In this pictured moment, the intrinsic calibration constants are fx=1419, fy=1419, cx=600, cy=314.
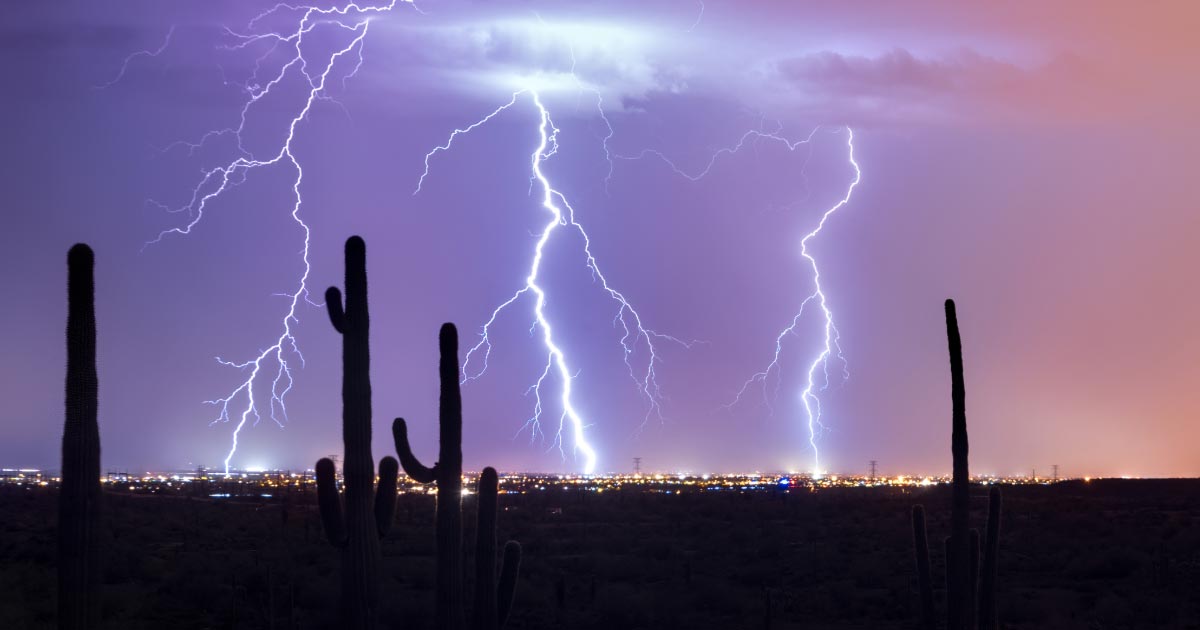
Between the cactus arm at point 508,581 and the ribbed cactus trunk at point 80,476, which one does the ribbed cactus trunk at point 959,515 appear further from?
the ribbed cactus trunk at point 80,476

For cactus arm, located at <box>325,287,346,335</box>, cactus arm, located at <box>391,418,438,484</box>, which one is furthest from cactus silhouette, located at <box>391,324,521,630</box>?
cactus arm, located at <box>325,287,346,335</box>

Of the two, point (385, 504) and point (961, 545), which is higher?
point (385, 504)

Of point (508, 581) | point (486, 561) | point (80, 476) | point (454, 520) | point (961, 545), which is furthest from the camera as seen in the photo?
point (961, 545)

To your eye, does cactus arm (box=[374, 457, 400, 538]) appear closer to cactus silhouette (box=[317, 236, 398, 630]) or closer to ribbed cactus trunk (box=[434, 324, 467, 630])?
cactus silhouette (box=[317, 236, 398, 630])

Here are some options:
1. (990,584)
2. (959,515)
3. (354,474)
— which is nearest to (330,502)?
(354,474)

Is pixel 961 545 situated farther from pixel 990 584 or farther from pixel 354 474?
pixel 354 474

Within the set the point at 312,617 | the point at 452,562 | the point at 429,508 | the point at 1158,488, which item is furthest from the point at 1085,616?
the point at 1158,488
